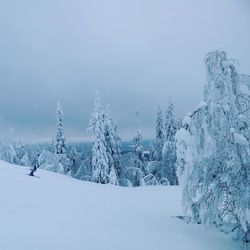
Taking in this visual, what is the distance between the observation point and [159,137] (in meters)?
52.5

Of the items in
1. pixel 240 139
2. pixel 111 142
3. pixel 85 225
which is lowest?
pixel 85 225

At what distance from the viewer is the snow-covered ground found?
35.7ft

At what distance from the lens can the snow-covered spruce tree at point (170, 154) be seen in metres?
45.8

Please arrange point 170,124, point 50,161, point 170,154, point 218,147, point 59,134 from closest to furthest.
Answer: point 218,147
point 50,161
point 170,154
point 59,134
point 170,124

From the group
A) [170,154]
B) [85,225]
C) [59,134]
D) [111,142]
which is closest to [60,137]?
[59,134]

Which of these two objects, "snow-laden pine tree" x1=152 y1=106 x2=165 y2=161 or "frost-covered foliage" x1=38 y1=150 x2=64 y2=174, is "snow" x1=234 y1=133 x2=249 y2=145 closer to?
"frost-covered foliage" x1=38 y1=150 x2=64 y2=174

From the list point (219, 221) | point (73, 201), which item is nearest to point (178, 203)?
point (73, 201)

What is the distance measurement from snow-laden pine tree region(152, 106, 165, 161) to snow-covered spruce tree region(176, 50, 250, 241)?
3796cm

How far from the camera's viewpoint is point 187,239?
12633 mm

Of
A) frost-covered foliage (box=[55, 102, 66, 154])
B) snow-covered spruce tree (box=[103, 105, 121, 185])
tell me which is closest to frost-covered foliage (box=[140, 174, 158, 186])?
snow-covered spruce tree (box=[103, 105, 121, 185])

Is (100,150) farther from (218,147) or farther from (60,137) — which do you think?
(218,147)

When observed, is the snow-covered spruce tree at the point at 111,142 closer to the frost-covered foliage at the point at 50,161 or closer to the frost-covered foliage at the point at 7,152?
the frost-covered foliage at the point at 50,161

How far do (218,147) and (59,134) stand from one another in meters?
40.0

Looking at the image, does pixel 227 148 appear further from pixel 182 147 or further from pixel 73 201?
pixel 73 201
